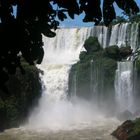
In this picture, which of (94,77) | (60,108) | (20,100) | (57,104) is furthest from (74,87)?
(20,100)

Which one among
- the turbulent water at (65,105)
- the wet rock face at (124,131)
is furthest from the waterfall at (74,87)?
the wet rock face at (124,131)

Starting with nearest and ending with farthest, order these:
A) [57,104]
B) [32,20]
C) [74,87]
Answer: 1. [32,20]
2. [57,104]
3. [74,87]

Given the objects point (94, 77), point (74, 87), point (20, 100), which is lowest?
point (20, 100)

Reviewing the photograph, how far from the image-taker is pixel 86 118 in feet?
103

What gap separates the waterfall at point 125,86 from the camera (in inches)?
1300

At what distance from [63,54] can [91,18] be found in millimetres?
39388

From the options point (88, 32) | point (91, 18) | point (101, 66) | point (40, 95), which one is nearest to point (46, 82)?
point (40, 95)

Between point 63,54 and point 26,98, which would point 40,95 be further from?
point 63,54

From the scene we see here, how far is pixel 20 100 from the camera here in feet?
97.9

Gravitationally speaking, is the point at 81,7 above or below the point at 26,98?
above

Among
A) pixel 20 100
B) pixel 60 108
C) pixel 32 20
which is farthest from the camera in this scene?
pixel 60 108

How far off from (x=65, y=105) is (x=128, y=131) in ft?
32.8

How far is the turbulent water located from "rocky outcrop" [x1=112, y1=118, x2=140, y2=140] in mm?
487

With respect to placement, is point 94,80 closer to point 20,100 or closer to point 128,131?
point 20,100
